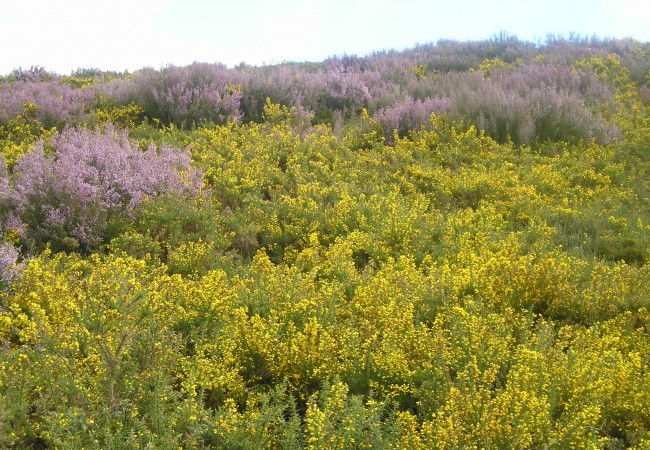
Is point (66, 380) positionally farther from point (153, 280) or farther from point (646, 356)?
point (646, 356)

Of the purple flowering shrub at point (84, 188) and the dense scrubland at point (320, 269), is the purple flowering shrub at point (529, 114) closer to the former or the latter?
the dense scrubland at point (320, 269)

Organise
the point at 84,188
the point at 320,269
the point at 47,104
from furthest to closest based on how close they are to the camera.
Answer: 1. the point at 47,104
2. the point at 84,188
3. the point at 320,269

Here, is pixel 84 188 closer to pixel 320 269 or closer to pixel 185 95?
pixel 320 269

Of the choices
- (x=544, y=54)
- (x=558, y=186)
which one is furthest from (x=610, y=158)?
(x=544, y=54)

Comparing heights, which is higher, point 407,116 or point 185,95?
point 185,95

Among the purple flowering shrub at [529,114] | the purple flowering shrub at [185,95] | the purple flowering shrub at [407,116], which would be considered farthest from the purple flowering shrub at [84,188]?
the purple flowering shrub at [529,114]

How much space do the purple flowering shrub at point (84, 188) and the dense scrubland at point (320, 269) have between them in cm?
3

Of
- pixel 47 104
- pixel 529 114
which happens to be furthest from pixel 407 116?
pixel 47 104

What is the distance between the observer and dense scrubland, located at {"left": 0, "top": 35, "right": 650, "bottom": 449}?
296cm

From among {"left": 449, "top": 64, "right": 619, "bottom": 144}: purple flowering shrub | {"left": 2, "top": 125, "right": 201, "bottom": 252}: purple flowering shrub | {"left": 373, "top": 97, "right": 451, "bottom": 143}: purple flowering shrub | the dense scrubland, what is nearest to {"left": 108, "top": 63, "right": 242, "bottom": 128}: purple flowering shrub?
the dense scrubland

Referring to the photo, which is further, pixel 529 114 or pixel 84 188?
pixel 529 114

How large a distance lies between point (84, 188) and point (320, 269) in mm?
2740

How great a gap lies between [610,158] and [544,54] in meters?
9.03

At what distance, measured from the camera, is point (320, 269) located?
510cm
